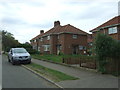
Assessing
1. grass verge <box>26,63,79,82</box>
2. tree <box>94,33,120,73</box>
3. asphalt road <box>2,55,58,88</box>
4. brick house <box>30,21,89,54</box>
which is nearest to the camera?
asphalt road <box>2,55,58,88</box>

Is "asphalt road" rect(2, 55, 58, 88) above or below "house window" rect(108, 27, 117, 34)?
below

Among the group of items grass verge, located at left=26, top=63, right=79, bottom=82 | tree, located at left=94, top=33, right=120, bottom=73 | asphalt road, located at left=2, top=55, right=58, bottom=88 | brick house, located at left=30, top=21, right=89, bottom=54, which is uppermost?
brick house, located at left=30, top=21, right=89, bottom=54

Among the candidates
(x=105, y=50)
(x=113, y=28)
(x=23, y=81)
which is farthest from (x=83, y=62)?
(x=113, y=28)

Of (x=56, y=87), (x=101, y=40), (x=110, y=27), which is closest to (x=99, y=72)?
(x=101, y=40)

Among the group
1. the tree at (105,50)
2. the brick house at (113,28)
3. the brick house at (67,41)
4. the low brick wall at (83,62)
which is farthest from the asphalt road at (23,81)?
the brick house at (67,41)

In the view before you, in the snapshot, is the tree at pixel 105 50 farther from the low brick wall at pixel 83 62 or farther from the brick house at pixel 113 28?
the brick house at pixel 113 28

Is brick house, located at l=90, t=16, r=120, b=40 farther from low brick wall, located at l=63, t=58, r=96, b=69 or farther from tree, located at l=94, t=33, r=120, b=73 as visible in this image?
tree, located at l=94, t=33, r=120, b=73

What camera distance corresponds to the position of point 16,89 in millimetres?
8039

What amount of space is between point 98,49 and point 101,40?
59 centimetres

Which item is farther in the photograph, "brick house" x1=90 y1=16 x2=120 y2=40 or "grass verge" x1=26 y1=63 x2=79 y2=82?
"brick house" x1=90 y1=16 x2=120 y2=40

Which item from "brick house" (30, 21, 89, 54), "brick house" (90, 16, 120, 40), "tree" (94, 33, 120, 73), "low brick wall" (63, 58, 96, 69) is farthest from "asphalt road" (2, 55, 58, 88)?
"brick house" (30, 21, 89, 54)

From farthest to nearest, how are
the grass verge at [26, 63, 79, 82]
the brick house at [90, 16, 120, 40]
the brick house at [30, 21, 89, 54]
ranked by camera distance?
1. the brick house at [30, 21, 89, 54]
2. the brick house at [90, 16, 120, 40]
3. the grass verge at [26, 63, 79, 82]

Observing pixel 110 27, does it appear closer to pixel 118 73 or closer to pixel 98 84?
pixel 118 73

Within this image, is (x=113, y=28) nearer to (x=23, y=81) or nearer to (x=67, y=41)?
(x=67, y=41)
